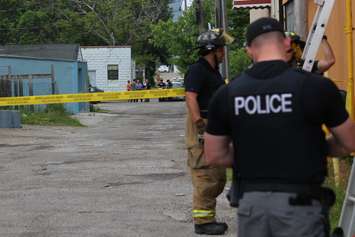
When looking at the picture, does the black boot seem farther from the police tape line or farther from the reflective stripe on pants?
the police tape line

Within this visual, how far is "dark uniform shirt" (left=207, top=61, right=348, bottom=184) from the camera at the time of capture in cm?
367

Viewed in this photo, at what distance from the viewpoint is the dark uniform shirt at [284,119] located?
3.67 meters

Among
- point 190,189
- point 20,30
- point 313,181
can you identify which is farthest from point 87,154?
point 20,30

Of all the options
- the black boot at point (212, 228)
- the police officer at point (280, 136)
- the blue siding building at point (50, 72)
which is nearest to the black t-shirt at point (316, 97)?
the police officer at point (280, 136)

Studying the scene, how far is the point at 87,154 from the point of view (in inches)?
610

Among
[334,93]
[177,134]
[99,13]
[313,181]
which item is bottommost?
[177,134]

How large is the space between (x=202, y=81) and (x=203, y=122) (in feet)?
1.26

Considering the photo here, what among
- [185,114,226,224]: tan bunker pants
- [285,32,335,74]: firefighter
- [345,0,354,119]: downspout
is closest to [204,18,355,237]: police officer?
[285,32,335,74]: firefighter

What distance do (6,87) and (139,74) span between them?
146ft

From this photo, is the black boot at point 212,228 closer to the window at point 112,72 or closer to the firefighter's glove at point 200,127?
the firefighter's glove at point 200,127

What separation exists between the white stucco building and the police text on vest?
2072 inches

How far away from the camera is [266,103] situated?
145 inches

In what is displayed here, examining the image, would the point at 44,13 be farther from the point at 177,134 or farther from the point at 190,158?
the point at 190,158

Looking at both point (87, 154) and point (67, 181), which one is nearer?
point (67, 181)
